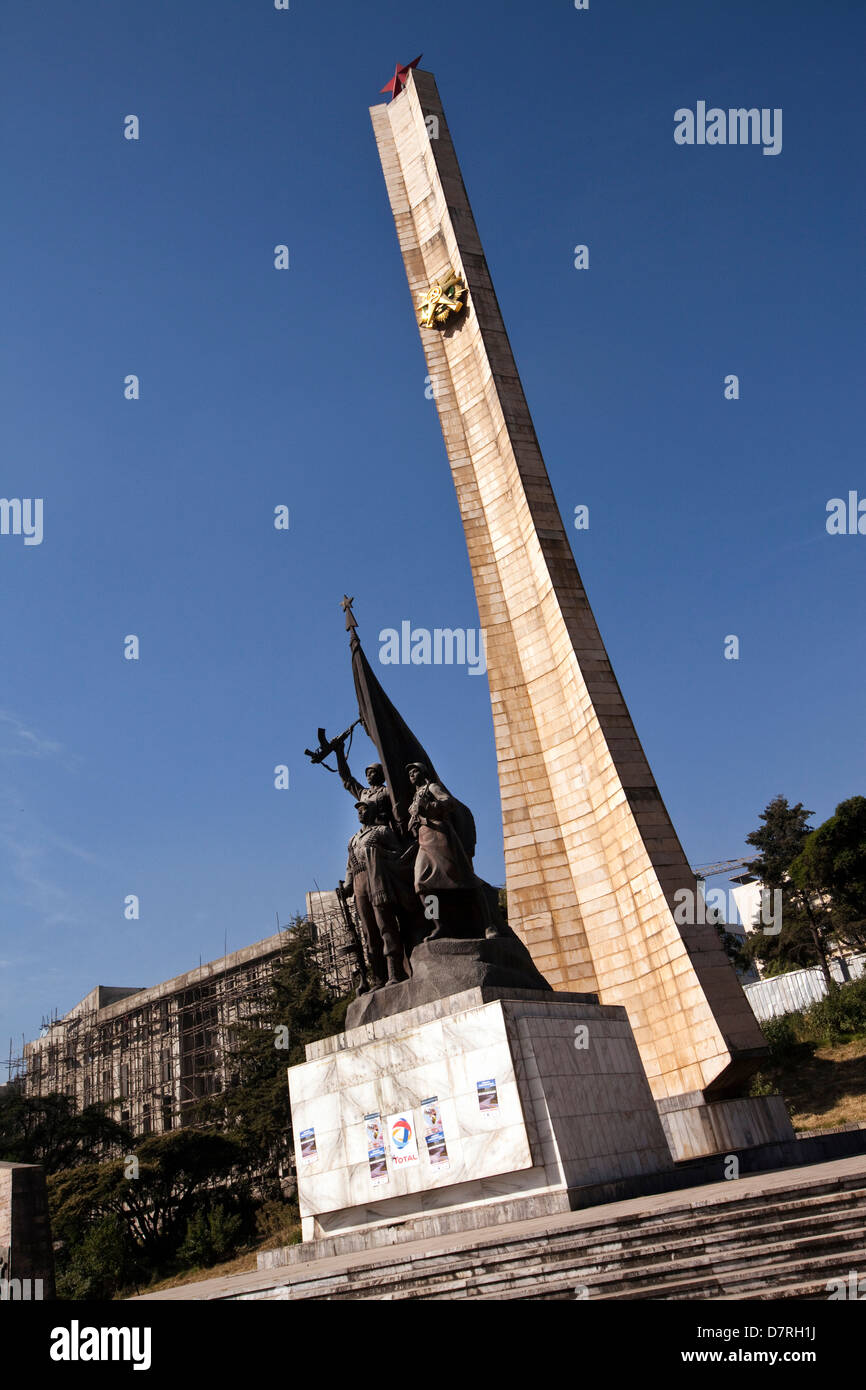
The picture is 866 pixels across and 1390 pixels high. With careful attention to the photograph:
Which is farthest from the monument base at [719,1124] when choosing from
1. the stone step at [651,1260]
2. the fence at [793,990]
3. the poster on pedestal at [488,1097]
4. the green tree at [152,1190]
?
the green tree at [152,1190]

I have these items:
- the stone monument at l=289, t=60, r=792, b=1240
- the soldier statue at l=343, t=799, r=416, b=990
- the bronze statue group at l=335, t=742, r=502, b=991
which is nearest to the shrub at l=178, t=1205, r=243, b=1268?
the stone monument at l=289, t=60, r=792, b=1240

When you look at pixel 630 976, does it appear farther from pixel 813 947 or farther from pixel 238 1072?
pixel 813 947

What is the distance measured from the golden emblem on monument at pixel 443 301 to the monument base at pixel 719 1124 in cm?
1421

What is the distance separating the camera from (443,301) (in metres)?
19.1

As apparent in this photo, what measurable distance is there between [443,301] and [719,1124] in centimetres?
1489

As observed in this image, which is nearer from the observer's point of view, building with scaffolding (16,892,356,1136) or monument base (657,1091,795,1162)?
monument base (657,1091,795,1162)

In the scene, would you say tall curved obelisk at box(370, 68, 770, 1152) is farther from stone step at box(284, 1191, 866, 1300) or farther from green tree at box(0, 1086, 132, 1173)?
green tree at box(0, 1086, 132, 1173)

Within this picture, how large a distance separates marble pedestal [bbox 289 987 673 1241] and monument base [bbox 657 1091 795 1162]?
4607 mm

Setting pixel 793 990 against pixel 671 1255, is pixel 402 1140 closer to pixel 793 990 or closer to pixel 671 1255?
pixel 671 1255

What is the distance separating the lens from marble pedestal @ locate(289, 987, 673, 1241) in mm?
6258

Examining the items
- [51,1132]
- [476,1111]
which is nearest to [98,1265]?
[51,1132]
